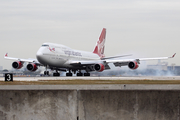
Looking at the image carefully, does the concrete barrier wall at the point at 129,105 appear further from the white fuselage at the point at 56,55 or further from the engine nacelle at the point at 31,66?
the engine nacelle at the point at 31,66

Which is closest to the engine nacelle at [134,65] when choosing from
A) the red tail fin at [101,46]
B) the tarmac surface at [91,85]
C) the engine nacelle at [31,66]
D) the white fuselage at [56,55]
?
the white fuselage at [56,55]

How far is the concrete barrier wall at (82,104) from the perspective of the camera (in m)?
11.6

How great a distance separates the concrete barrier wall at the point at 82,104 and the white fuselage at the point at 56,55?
1460 inches

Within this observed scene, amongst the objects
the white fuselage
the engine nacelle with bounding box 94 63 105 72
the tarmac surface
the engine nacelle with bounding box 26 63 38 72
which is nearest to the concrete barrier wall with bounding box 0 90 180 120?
the tarmac surface

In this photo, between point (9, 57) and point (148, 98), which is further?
point (9, 57)

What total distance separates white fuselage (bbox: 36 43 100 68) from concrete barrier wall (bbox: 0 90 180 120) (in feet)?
122

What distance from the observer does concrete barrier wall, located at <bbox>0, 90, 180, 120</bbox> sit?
1159 cm

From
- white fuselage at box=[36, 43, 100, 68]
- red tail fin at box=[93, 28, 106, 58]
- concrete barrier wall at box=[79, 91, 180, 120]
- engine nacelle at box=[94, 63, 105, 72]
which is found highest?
red tail fin at box=[93, 28, 106, 58]

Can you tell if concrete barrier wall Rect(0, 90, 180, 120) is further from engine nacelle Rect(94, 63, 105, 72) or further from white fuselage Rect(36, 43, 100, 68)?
engine nacelle Rect(94, 63, 105, 72)

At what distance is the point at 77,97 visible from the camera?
11555 millimetres

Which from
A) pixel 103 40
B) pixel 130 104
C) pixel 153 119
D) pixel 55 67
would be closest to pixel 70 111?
pixel 130 104

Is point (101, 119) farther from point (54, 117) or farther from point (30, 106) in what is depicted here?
point (30, 106)

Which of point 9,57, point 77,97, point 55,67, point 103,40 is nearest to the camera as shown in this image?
point 77,97

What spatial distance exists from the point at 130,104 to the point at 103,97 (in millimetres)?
1001
